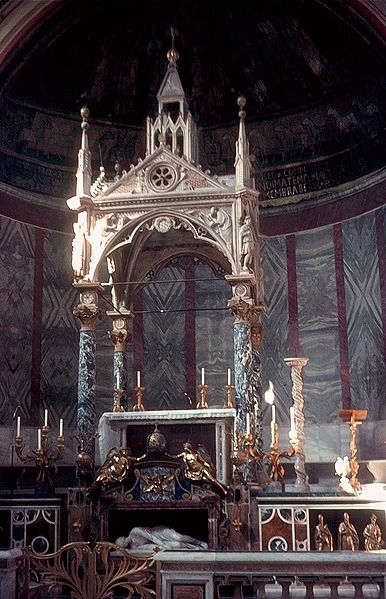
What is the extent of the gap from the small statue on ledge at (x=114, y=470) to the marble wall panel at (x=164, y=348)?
5.11 metres

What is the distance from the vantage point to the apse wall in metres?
14.5

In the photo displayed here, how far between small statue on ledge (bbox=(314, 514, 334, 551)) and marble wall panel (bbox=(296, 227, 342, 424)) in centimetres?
510

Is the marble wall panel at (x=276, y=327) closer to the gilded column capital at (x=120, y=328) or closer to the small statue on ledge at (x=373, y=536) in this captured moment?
the gilded column capital at (x=120, y=328)

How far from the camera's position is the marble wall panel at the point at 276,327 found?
49.9 feet

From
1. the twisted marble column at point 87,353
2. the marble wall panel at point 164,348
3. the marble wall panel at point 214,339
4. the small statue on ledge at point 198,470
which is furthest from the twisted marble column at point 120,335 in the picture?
the small statue on ledge at point 198,470

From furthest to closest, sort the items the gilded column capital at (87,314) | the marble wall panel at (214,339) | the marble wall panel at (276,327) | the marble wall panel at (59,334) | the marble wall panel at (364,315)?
1. the marble wall panel at (214,339)
2. the marble wall panel at (276,327)
3. the marble wall panel at (59,334)
4. the marble wall panel at (364,315)
5. the gilded column capital at (87,314)

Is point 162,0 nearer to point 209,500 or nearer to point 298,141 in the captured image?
point 298,141

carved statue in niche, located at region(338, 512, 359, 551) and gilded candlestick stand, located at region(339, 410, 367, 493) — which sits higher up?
gilded candlestick stand, located at region(339, 410, 367, 493)

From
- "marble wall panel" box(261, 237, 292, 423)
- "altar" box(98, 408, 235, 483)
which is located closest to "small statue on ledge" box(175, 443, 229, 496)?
"altar" box(98, 408, 235, 483)

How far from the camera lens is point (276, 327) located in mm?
15594

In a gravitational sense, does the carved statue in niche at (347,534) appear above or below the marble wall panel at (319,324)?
below

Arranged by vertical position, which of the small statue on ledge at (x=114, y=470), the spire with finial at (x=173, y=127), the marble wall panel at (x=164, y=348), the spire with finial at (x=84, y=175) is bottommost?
the small statue on ledge at (x=114, y=470)

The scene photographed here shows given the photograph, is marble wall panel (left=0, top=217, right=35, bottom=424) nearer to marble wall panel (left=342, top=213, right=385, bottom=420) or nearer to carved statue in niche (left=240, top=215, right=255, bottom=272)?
carved statue in niche (left=240, top=215, right=255, bottom=272)

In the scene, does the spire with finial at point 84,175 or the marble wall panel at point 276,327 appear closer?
the spire with finial at point 84,175
